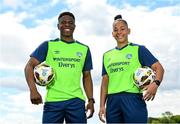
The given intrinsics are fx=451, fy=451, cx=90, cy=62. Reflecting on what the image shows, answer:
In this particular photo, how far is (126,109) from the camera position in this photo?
8047 millimetres

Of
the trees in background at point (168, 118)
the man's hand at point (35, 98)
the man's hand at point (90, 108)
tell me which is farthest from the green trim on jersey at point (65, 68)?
the trees in background at point (168, 118)

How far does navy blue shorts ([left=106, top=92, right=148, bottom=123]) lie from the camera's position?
8039 millimetres

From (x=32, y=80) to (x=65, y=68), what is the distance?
25.1 inches

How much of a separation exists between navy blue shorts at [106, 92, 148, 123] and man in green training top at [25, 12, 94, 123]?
382mm

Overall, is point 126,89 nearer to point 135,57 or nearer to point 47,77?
point 135,57

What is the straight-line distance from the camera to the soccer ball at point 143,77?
8062mm

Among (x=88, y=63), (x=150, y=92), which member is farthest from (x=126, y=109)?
(x=88, y=63)

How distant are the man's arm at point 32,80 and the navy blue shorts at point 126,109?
4.26 ft

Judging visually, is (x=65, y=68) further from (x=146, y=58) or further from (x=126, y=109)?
(x=146, y=58)

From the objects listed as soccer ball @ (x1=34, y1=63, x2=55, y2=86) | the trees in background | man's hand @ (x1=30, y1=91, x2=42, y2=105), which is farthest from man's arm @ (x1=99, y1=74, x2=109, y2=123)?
the trees in background

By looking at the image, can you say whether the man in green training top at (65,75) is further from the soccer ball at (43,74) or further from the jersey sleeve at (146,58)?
the jersey sleeve at (146,58)

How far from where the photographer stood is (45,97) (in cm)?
809

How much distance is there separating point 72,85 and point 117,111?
0.94 metres

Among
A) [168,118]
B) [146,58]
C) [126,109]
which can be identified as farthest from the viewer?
[168,118]
